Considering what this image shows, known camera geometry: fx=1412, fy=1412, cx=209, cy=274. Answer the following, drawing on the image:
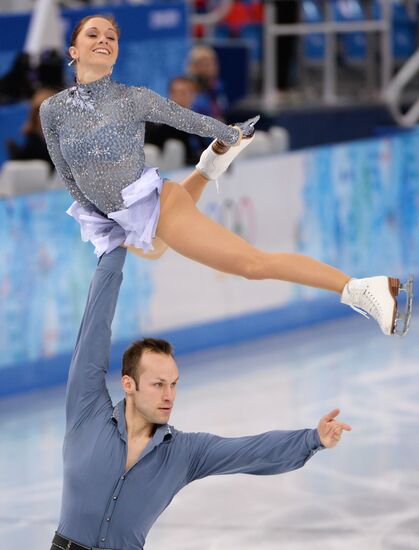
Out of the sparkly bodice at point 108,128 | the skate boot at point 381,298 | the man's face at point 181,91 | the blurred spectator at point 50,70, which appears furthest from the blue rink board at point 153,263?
the skate boot at point 381,298

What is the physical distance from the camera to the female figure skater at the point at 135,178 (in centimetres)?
488

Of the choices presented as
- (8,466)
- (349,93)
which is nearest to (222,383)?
(8,466)

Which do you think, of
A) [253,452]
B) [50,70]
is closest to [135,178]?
[253,452]

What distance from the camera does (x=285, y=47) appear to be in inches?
520

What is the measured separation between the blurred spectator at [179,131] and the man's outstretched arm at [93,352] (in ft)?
16.4

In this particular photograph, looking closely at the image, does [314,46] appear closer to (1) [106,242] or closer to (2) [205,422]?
(2) [205,422]

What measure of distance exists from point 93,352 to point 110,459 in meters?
0.34

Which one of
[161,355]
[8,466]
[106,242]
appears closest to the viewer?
[161,355]

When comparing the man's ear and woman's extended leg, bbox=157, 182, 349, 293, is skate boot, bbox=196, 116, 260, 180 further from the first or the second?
the man's ear

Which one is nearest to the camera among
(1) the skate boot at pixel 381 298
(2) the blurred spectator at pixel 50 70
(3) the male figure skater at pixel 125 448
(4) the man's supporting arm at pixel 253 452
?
(4) the man's supporting arm at pixel 253 452

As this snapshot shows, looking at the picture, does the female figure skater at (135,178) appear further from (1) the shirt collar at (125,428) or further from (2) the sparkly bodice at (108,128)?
(1) the shirt collar at (125,428)

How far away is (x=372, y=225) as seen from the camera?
33.4 ft

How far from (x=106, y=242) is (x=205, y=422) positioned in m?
3.01

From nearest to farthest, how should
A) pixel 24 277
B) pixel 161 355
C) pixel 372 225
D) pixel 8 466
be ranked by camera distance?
pixel 161 355 → pixel 8 466 → pixel 24 277 → pixel 372 225
